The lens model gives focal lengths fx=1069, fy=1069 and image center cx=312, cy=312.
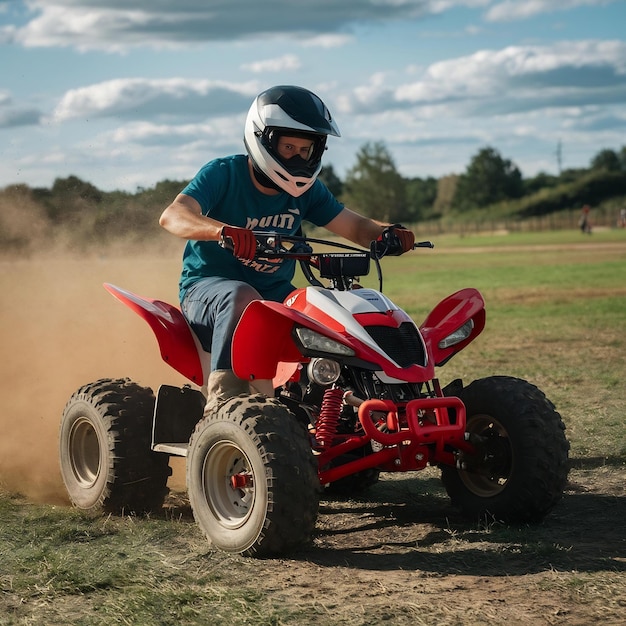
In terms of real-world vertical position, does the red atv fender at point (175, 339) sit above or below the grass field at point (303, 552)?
above

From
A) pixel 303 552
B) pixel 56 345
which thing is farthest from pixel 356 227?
pixel 56 345

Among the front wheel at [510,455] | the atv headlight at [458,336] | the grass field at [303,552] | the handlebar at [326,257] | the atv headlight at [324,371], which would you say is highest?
the handlebar at [326,257]

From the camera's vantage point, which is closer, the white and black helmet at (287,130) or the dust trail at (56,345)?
the white and black helmet at (287,130)

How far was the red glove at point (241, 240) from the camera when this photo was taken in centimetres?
557

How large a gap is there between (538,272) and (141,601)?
94.2ft

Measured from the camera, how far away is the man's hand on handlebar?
637 centimetres

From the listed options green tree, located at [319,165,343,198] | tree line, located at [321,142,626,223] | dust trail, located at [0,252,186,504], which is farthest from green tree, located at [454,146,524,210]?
dust trail, located at [0,252,186,504]

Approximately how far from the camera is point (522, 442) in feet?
19.2

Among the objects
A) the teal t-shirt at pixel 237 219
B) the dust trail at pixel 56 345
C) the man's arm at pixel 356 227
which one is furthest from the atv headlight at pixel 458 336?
the dust trail at pixel 56 345

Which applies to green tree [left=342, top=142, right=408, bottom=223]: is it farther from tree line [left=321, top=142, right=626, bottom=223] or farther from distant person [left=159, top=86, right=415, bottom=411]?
distant person [left=159, top=86, right=415, bottom=411]

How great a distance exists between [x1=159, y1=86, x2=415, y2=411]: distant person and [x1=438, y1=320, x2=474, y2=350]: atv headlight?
0.60 m

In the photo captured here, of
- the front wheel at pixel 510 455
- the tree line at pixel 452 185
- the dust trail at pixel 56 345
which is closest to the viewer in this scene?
the front wheel at pixel 510 455

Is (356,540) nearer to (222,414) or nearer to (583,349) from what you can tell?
(222,414)

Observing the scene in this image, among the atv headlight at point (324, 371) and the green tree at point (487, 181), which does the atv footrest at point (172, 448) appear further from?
the green tree at point (487, 181)
